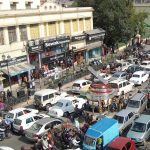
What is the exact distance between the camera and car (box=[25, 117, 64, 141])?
2587 cm

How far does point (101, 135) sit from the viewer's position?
76.5 feet

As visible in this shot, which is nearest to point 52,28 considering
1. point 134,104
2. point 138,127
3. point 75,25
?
point 75,25

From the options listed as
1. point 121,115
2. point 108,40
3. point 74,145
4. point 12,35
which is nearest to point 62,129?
point 74,145

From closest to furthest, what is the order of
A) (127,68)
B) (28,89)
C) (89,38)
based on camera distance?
1. (28,89)
2. (127,68)
3. (89,38)

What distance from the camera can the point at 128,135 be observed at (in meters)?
25.0

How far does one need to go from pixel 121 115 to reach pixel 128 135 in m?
2.66

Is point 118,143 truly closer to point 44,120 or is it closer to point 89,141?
point 89,141

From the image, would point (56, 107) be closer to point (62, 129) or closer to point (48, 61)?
point (62, 129)

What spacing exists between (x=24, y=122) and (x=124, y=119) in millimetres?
7456

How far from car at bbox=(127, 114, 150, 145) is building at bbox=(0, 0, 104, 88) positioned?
19038 millimetres

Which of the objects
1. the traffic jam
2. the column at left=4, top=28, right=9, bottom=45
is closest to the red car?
the traffic jam

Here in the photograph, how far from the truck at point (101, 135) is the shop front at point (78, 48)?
29.4m

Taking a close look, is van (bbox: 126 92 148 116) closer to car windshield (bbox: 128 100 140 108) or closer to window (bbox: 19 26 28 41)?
car windshield (bbox: 128 100 140 108)

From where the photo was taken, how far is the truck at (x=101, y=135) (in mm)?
23188
